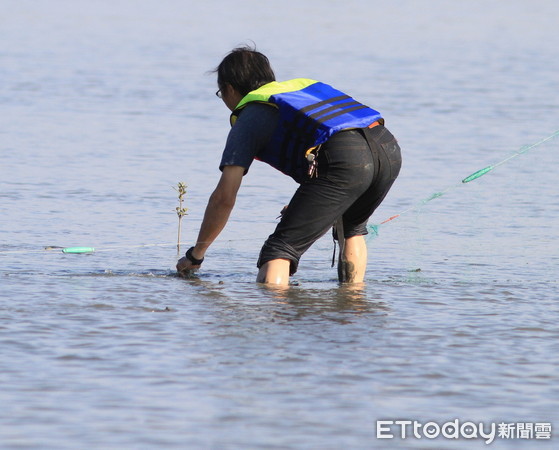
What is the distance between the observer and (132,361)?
5.30 metres

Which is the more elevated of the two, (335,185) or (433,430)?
(335,185)

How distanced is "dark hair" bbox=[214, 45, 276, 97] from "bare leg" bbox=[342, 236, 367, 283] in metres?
1.17

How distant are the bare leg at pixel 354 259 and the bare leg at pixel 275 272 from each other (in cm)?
51

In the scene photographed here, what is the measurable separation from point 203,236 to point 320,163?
2.59 ft

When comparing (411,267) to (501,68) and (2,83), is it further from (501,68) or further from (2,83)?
(501,68)

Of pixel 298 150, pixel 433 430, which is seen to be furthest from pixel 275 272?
pixel 433 430

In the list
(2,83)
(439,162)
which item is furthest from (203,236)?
(2,83)

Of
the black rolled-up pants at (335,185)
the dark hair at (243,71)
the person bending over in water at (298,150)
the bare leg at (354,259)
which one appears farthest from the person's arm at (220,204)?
the bare leg at (354,259)

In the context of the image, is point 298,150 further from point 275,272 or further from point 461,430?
point 461,430

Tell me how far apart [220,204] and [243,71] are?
2.53 feet

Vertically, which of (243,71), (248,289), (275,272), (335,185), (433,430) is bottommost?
(433,430)

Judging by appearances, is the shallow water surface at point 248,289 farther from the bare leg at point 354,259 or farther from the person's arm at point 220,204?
the person's arm at point 220,204

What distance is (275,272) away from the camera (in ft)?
22.3

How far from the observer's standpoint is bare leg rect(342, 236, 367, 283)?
7148 mm
